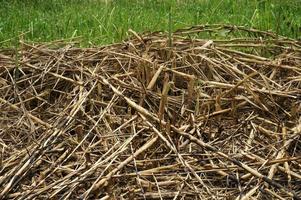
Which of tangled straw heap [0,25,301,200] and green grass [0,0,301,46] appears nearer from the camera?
tangled straw heap [0,25,301,200]

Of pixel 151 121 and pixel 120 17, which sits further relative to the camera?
pixel 120 17

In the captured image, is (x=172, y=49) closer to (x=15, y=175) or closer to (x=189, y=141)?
(x=189, y=141)

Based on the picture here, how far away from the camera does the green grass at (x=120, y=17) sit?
14.5ft

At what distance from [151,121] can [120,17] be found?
2.97 meters

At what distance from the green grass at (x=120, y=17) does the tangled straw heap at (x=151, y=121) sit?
2.41ft

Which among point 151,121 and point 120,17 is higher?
point 151,121

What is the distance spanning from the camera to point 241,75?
8.71 feet

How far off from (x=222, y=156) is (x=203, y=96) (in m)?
0.55

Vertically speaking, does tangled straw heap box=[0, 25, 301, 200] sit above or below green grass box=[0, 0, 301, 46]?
above

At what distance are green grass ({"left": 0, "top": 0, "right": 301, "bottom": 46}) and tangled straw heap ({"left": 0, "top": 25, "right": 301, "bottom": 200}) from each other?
736mm

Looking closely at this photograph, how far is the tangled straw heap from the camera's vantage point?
1.94 meters

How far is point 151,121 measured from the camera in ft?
7.34

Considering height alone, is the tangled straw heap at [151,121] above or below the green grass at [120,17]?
above

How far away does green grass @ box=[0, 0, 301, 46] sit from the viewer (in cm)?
442
